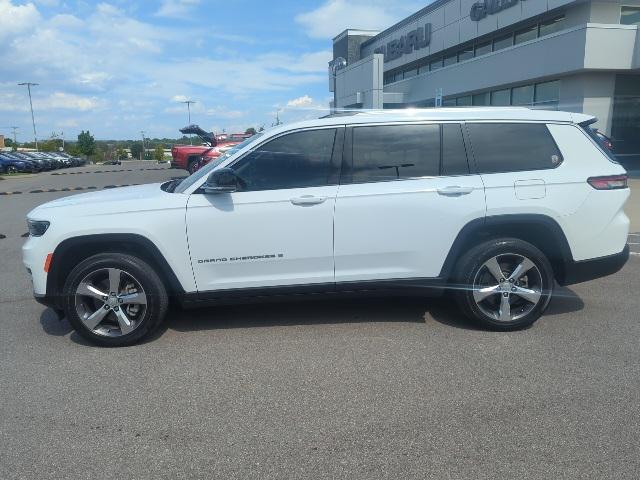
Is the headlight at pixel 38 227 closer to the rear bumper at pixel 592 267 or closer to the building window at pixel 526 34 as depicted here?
the rear bumper at pixel 592 267

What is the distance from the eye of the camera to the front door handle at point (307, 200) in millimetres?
4281

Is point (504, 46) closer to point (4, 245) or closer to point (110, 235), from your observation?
point (4, 245)

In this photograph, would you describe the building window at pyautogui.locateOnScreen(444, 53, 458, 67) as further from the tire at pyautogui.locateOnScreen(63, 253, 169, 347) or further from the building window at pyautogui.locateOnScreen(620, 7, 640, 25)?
the tire at pyautogui.locateOnScreen(63, 253, 169, 347)

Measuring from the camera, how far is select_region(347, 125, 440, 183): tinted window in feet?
14.5

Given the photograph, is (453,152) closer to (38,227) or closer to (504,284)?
(504,284)

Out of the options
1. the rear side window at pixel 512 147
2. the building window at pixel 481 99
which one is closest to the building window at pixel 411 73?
the building window at pixel 481 99

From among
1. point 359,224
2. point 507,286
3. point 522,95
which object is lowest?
point 507,286

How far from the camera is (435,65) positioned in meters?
30.1

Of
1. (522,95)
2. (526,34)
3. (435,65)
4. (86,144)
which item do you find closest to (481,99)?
(522,95)

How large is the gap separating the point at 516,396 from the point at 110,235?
3281 millimetres

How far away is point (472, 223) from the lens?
14.4ft

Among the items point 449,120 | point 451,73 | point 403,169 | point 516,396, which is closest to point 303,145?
point 403,169

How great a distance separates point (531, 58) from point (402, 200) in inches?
725

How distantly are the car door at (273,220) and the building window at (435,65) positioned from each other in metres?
27.0
